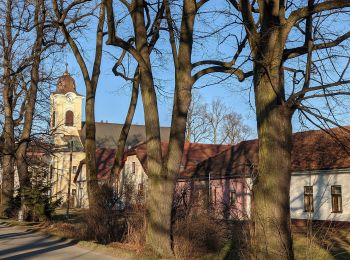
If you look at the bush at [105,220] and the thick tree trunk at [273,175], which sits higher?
the thick tree trunk at [273,175]

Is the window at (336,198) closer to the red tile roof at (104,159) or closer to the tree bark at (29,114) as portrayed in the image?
the tree bark at (29,114)

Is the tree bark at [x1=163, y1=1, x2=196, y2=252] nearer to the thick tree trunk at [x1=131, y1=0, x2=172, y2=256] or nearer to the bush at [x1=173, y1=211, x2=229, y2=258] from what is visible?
the thick tree trunk at [x1=131, y1=0, x2=172, y2=256]

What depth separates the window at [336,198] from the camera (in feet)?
91.2

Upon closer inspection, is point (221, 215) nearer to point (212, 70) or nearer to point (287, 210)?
point (212, 70)

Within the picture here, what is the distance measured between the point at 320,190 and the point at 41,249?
1858 centimetres

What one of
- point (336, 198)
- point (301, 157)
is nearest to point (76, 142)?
point (301, 157)

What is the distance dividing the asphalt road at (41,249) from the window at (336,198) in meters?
16.4

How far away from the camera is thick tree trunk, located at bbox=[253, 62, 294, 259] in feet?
25.3

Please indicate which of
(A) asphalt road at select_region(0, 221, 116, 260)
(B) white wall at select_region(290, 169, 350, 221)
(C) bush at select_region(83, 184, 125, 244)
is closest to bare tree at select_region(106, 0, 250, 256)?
(A) asphalt road at select_region(0, 221, 116, 260)

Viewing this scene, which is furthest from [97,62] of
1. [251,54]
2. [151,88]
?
[251,54]

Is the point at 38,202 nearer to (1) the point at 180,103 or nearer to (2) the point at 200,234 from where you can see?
(2) the point at 200,234

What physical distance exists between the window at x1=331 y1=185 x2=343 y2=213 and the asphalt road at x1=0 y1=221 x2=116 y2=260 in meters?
16.4

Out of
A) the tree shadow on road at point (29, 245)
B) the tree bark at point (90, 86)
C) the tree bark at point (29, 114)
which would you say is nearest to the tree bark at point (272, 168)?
the tree shadow on road at point (29, 245)

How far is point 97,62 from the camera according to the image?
22312 mm
